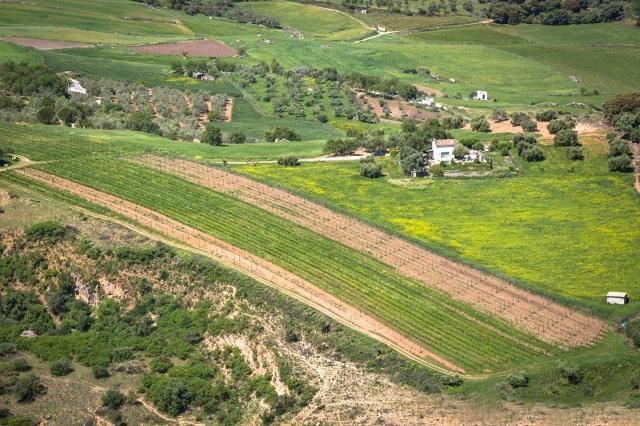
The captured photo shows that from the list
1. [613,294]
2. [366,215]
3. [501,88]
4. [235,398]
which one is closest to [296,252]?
[366,215]

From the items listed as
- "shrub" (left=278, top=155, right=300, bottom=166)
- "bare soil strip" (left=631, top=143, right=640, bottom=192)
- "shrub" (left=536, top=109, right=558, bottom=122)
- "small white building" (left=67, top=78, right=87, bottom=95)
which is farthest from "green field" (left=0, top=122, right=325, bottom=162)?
"bare soil strip" (left=631, top=143, right=640, bottom=192)

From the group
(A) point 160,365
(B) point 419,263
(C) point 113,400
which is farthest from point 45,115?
(C) point 113,400

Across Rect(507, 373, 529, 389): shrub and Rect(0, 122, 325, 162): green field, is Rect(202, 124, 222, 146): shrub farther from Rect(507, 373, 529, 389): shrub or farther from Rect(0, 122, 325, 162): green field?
Rect(507, 373, 529, 389): shrub

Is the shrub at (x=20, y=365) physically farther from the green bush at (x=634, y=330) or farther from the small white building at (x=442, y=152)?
the small white building at (x=442, y=152)

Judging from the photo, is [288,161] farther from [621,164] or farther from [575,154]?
[621,164]

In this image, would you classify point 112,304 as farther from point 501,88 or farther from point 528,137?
point 501,88
